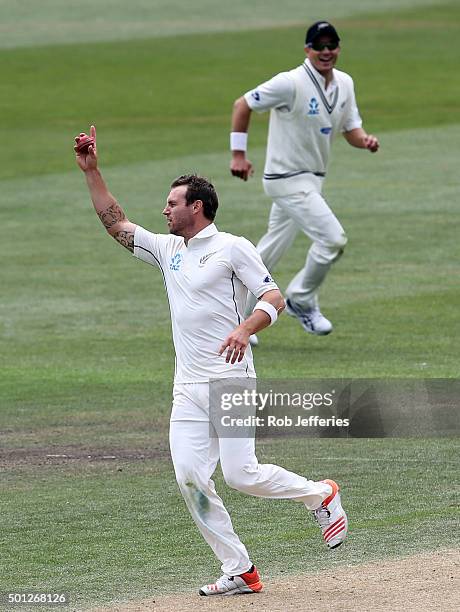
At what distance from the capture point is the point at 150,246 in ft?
27.3

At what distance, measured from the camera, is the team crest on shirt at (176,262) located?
8.02 meters

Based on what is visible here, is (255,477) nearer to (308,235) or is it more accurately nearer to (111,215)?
(111,215)

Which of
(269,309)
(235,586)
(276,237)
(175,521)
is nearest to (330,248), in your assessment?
(276,237)

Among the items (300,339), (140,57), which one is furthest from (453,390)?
(140,57)

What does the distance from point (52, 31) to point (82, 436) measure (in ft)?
132

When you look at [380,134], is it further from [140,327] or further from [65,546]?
[65,546]

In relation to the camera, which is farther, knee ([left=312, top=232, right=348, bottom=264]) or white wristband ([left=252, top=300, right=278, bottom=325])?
knee ([left=312, top=232, right=348, bottom=264])

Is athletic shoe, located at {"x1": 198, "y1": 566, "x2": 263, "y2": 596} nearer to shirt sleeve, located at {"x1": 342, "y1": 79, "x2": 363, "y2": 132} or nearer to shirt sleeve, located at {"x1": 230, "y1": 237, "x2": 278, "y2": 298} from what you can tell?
shirt sleeve, located at {"x1": 230, "y1": 237, "x2": 278, "y2": 298}

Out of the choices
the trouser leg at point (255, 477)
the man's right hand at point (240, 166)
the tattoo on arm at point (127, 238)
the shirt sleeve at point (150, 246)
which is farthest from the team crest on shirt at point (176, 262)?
the man's right hand at point (240, 166)

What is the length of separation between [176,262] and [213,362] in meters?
0.57

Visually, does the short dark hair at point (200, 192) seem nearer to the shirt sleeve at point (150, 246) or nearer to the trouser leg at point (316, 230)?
the shirt sleeve at point (150, 246)

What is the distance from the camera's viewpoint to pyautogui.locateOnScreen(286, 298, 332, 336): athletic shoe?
15.1 metres

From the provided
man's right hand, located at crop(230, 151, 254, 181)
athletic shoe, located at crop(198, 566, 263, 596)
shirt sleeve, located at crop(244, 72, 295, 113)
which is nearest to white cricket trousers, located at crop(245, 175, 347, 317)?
man's right hand, located at crop(230, 151, 254, 181)

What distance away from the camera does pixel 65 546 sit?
8797 millimetres
